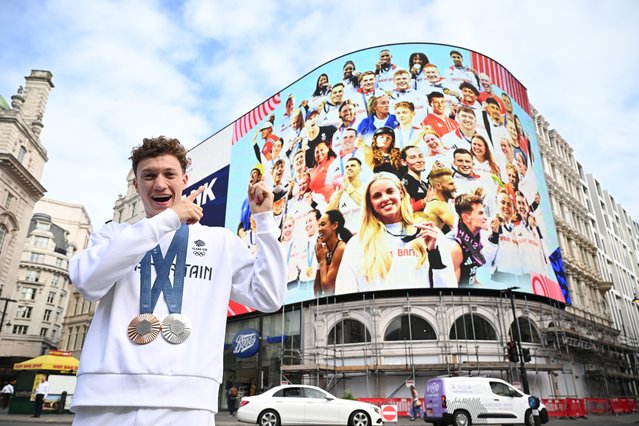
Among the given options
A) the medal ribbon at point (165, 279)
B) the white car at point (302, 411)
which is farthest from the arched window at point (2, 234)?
the medal ribbon at point (165, 279)

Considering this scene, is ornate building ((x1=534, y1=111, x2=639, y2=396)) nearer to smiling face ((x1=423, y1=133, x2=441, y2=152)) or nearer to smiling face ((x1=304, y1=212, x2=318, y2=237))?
smiling face ((x1=423, y1=133, x2=441, y2=152))

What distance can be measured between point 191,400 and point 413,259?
23653mm

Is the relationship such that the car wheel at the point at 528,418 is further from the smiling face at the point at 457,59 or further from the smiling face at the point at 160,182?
the smiling face at the point at 457,59

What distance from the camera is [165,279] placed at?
1.83 meters

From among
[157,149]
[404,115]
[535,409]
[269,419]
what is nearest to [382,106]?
[404,115]

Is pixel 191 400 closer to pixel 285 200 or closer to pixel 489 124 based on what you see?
pixel 285 200

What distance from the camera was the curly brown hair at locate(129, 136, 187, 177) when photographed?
2.09 metres

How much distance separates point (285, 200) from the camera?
99.2 ft

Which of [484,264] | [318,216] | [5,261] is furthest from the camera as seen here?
[5,261]

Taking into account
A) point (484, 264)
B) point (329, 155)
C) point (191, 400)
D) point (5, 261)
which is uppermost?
point (329, 155)

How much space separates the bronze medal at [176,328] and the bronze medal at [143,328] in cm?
3

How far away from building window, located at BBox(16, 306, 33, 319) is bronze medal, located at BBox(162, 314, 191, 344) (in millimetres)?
73384

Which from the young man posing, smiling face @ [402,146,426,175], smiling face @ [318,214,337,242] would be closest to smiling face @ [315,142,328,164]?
smiling face @ [318,214,337,242]

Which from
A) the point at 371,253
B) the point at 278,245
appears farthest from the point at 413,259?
the point at 278,245
